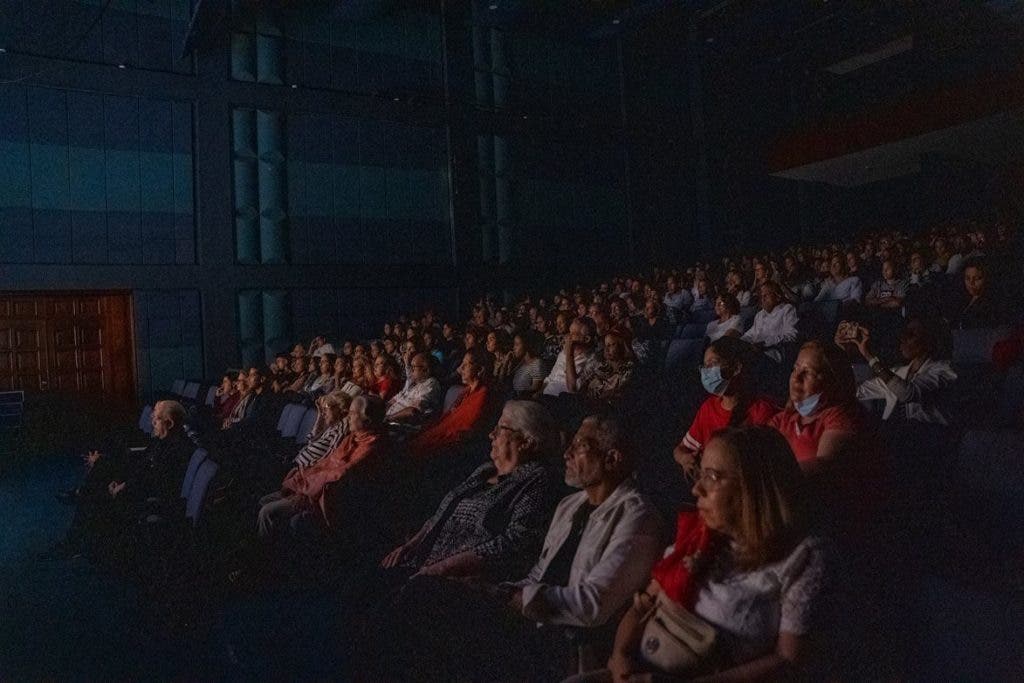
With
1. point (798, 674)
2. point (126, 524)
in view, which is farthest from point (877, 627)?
point (126, 524)

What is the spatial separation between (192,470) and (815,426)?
2.56 m

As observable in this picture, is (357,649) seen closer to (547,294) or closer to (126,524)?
(126,524)

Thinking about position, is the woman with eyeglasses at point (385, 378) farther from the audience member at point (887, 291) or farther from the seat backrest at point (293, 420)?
the audience member at point (887, 291)

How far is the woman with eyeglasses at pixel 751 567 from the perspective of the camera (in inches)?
51.3

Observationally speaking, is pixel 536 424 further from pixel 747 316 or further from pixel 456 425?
pixel 747 316

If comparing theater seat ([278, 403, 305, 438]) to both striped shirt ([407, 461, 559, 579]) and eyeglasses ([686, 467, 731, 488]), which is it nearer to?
striped shirt ([407, 461, 559, 579])

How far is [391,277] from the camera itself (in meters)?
9.74

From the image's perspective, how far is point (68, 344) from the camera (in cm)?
812

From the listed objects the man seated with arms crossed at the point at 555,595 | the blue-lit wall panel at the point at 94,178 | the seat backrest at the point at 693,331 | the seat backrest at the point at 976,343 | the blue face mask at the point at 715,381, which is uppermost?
the blue-lit wall panel at the point at 94,178

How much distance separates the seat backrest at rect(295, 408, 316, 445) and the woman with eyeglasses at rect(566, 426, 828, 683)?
11.0ft

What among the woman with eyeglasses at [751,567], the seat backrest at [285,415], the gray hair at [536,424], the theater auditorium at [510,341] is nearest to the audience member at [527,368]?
the theater auditorium at [510,341]

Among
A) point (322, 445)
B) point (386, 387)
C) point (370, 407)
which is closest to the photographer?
point (370, 407)

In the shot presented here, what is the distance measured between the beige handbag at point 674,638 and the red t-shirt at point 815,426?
633 millimetres

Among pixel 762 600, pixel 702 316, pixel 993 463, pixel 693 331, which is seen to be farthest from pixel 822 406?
pixel 702 316
